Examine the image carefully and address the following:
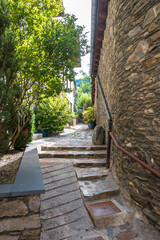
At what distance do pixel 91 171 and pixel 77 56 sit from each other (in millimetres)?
2697

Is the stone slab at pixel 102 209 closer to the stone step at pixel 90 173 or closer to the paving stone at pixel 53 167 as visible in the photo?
the stone step at pixel 90 173

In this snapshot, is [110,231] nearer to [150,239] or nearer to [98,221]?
[98,221]

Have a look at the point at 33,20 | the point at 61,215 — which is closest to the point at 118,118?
the point at 61,215

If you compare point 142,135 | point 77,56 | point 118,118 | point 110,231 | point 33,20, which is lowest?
point 110,231

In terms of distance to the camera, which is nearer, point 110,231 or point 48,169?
point 110,231

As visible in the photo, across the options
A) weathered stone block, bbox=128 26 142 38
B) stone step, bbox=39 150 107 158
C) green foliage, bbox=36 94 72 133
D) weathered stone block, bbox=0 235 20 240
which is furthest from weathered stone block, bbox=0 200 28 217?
green foliage, bbox=36 94 72 133

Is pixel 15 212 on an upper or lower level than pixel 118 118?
lower

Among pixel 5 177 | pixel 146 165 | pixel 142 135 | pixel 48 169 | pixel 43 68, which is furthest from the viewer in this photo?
pixel 43 68

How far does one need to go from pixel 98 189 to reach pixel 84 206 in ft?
1.28

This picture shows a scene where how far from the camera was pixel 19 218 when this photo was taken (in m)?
1.64

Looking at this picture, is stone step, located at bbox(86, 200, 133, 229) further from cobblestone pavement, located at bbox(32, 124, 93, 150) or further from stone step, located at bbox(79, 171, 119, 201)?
cobblestone pavement, located at bbox(32, 124, 93, 150)

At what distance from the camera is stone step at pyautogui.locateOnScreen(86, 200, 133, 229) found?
1.97 metres

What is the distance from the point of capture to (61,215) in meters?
2.12

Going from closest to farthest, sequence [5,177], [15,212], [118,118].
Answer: [15,212] → [5,177] → [118,118]
